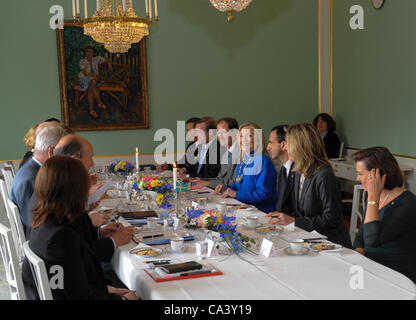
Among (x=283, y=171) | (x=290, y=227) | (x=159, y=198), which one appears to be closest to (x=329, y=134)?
(x=283, y=171)

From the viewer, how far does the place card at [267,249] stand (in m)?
2.57

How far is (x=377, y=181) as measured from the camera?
2736 mm

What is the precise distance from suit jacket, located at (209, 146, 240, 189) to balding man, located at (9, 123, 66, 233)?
1.98m

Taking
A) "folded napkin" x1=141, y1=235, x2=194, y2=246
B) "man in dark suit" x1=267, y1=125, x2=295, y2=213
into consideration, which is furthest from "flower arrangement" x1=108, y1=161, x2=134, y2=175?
"folded napkin" x1=141, y1=235, x2=194, y2=246

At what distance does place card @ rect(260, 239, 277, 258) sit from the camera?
257cm

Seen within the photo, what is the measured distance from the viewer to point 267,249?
8.48 ft

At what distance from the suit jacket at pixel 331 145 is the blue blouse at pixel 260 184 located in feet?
11.6

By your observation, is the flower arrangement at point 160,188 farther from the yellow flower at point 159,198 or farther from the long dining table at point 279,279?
the long dining table at point 279,279

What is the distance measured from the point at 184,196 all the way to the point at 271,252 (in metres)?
1.98

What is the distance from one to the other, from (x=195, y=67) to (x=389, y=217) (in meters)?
5.41

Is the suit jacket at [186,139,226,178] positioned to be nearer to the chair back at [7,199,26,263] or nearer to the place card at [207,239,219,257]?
the chair back at [7,199,26,263]

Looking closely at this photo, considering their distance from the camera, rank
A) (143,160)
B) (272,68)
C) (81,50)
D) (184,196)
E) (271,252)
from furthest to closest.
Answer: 1. (272,68)
2. (143,160)
3. (81,50)
4. (184,196)
5. (271,252)

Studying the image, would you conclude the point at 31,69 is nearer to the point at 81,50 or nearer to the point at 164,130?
the point at 81,50
